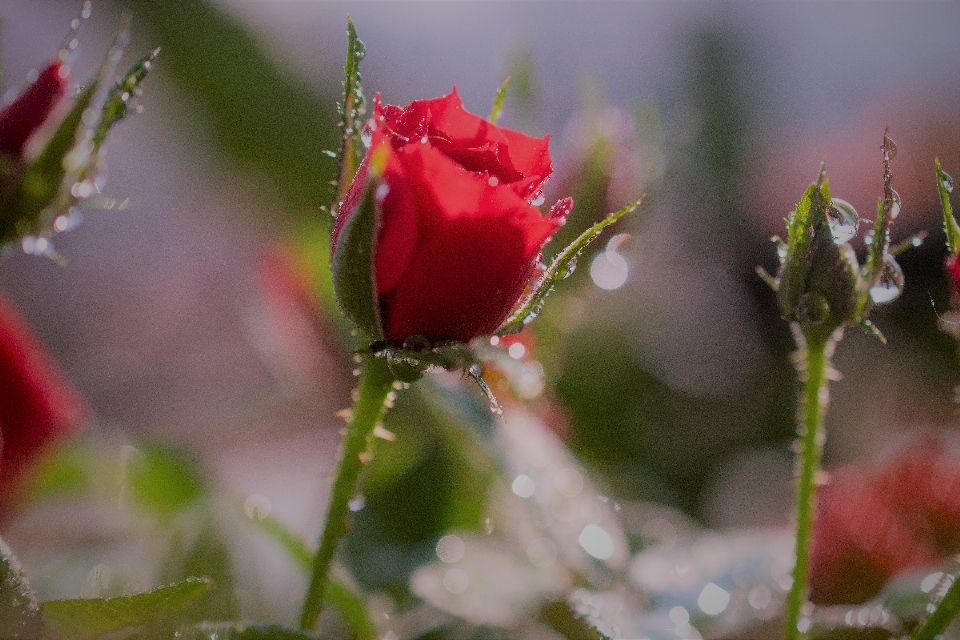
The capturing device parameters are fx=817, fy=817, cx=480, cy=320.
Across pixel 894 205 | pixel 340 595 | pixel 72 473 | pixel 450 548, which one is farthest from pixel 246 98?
pixel 894 205

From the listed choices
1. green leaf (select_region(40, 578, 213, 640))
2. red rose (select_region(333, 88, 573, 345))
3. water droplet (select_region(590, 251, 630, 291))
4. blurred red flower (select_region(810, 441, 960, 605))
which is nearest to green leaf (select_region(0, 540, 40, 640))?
green leaf (select_region(40, 578, 213, 640))

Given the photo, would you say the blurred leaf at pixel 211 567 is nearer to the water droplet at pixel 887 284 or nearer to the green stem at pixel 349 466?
the green stem at pixel 349 466

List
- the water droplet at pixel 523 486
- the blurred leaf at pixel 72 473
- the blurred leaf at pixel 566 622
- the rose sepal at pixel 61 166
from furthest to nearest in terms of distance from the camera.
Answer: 1. the blurred leaf at pixel 72 473
2. the water droplet at pixel 523 486
3. the blurred leaf at pixel 566 622
4. the rose sepal at pixel 61 166

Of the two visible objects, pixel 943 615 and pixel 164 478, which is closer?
pixel 943 615

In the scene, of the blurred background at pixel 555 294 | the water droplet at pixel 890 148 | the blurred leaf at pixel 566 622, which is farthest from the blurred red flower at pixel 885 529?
the water droplet at pixel 890 148

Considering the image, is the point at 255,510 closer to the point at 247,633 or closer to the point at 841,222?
the point at 247,633

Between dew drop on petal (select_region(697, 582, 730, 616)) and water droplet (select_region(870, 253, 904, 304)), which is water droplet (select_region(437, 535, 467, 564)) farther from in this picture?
water droplet (select_region(870, 253, 904, 304))

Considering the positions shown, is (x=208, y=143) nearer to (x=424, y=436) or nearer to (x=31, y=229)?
(x=424, y=436)
